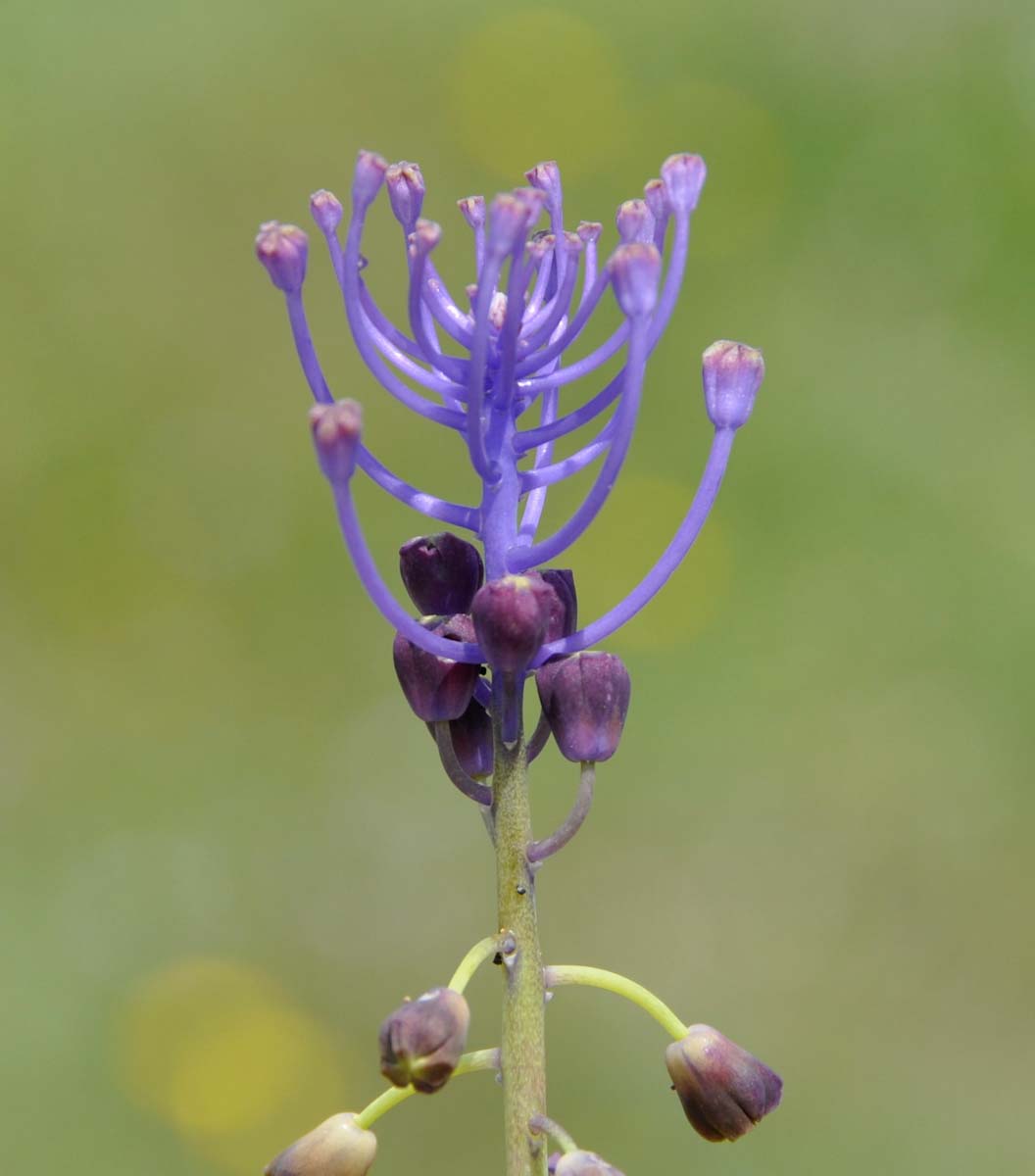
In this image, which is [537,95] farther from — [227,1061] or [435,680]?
[435,680]

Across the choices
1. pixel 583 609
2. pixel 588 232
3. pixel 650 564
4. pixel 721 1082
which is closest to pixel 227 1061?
pixel 583 609

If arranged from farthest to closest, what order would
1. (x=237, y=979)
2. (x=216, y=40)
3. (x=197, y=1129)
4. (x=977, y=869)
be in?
(x=216, y=40) < (x=977, y=869) < (x=237, y=979) < (x=197, y=1129)

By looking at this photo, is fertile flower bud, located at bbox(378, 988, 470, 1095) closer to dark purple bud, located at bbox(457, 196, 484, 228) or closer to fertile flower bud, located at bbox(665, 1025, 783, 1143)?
fertile flower bud, located at bbox(665, 1025, 783, 1143)

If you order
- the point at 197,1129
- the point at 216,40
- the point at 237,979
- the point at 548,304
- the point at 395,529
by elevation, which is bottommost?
the point at 197,1129

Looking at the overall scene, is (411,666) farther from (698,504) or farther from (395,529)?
Answer: (395,529)

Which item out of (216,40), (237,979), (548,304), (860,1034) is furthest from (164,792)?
(548,304)

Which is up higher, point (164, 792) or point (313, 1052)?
point (164, 792)

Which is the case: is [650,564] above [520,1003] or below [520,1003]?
above
